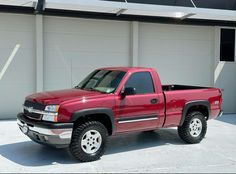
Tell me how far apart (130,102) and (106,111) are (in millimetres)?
601

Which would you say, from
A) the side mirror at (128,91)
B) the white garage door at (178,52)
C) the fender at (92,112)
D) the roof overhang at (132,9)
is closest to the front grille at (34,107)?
the fender at (92,112)

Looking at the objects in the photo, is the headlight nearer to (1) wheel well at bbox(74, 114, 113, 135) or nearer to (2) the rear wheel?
(1) wheel well at bbox(74, 114, 113, 135)

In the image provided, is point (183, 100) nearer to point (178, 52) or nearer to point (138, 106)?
point (138, 106)

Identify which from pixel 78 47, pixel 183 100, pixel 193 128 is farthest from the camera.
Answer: pixel 78 47

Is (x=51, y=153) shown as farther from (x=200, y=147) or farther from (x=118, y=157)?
(x=200, y=147)

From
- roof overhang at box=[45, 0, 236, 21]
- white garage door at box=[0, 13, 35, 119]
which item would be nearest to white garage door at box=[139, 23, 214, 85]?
roof overhang at box=[45, 0, 236, 21]

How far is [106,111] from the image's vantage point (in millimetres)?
6801

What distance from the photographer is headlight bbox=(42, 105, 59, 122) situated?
6367 millimetres

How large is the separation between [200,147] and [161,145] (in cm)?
87

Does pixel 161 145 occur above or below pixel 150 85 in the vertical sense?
below

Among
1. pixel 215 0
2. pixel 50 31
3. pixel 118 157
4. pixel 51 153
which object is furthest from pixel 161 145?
pixel 215 0

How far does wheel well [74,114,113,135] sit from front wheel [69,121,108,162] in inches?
4.1

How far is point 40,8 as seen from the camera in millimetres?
10938

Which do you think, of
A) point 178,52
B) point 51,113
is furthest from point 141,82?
point 178,52
